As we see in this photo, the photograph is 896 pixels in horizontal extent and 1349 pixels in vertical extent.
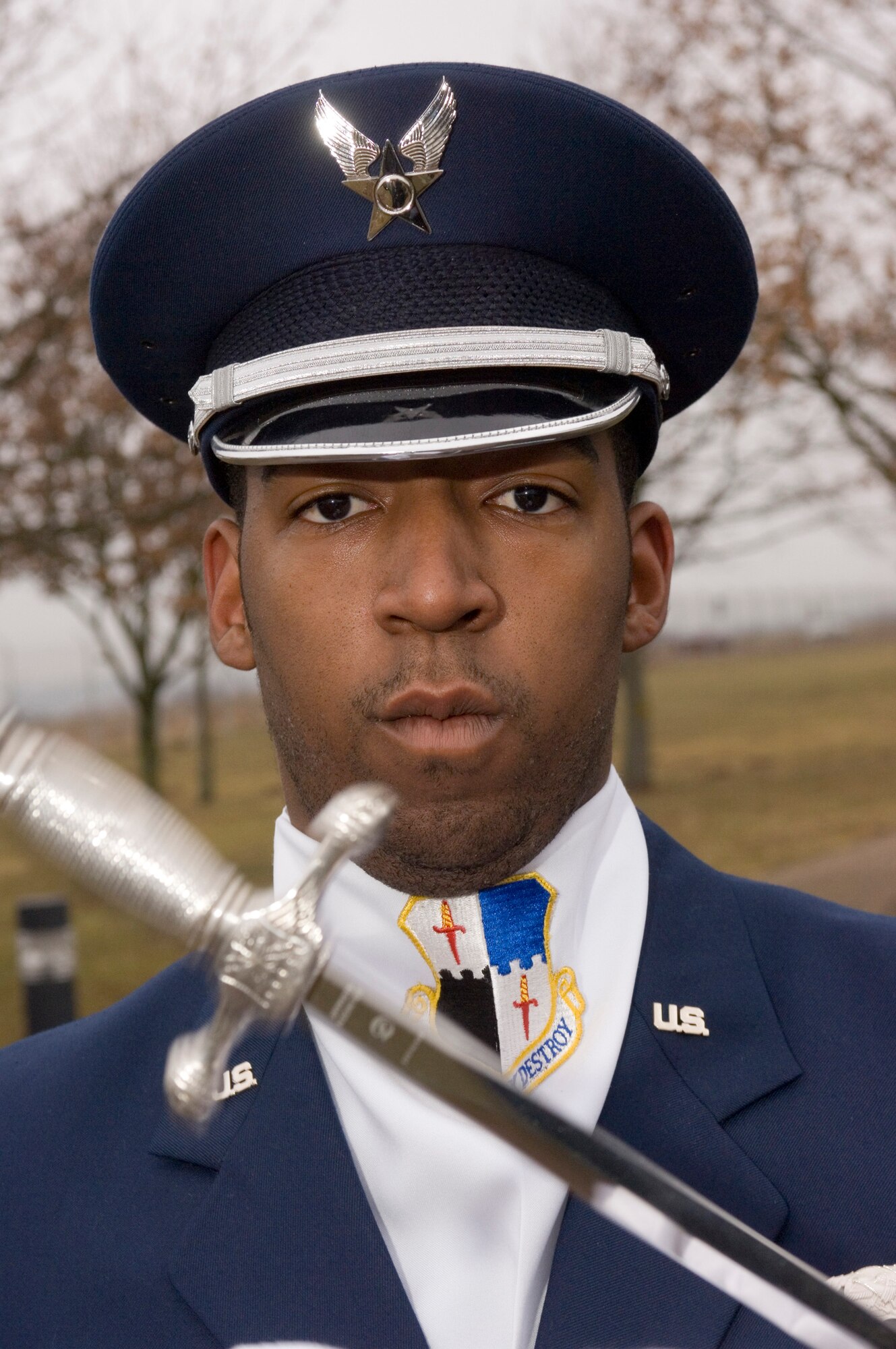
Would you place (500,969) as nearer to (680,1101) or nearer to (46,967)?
(680,1101)

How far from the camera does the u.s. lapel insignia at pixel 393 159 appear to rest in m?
1.82

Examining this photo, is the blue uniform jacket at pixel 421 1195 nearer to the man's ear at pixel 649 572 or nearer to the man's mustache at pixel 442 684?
the man's ear at pixel 649 572

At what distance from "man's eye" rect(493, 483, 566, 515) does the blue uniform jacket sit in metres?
0.60

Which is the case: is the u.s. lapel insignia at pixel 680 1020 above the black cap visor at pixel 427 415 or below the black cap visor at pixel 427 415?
below

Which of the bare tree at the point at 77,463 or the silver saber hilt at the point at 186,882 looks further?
the bare tree at the point at 77,463

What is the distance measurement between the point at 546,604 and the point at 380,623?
0.20 metres

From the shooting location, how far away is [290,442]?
1.79 m

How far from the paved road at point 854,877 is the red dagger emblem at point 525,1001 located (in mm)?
8261

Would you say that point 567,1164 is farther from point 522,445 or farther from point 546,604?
point 522,445

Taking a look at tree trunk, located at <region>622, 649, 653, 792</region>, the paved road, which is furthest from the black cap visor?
tree trunk, located at <region>622, 649, 653, 792</region>

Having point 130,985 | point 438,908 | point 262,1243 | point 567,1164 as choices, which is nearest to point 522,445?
point 438,908

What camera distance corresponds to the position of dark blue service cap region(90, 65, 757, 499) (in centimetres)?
176

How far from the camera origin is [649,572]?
2113 mm

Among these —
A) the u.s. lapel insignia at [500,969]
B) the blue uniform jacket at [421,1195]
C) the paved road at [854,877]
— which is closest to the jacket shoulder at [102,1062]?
the blue uniform jacket at [421,1195]
